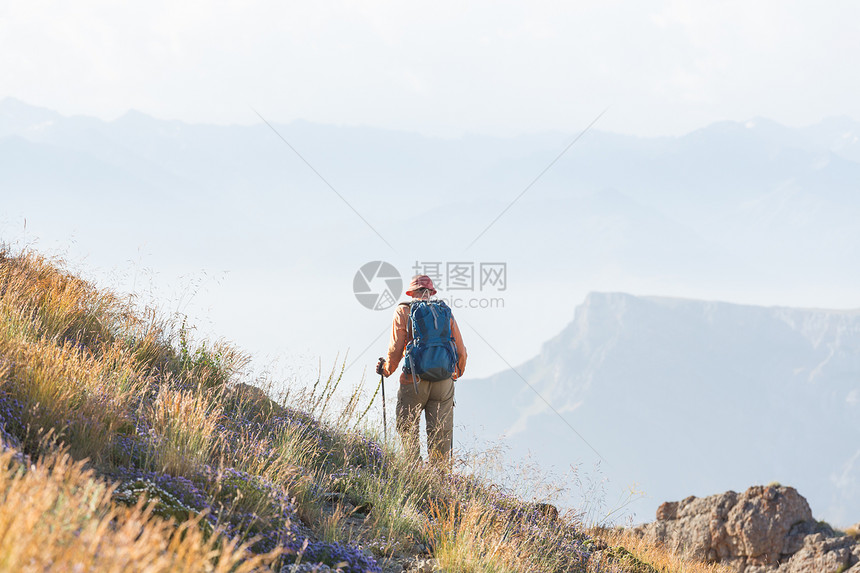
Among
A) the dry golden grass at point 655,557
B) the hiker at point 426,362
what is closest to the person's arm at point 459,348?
the hiker at point 426,362

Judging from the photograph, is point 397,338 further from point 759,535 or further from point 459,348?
point 759,535

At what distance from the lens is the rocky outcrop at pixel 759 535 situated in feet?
34.5

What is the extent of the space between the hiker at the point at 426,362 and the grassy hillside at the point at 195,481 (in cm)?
67

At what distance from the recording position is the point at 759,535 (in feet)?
35.7

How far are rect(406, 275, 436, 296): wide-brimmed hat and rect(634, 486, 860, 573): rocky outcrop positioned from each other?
5.70 metres

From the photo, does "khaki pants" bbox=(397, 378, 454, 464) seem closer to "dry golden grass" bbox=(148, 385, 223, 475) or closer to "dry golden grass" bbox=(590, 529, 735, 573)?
"dry golden grass" bbox=(590, 529, 735, 573)

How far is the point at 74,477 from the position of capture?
2936 mm

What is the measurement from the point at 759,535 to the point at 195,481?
975cm

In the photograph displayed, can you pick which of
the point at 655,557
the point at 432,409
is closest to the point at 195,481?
the point at 432,409

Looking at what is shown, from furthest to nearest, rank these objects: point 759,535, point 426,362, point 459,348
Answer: point 759,535 → point 459,348 → point 426,362

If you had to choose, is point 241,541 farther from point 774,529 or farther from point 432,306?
point 774,529

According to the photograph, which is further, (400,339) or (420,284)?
(420,284)

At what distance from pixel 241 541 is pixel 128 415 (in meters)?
1.52

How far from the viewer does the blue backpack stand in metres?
8.23
